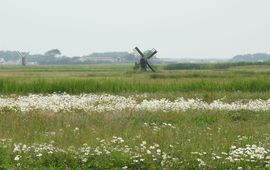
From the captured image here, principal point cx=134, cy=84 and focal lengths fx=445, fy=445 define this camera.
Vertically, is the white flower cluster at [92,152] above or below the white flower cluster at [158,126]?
above

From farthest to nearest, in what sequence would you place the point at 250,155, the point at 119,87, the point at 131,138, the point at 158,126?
the point at 119,87, the point at 158,126, the point at 131,138, the point at 250,155

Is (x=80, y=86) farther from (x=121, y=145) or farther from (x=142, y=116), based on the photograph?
(x=121, y=145)

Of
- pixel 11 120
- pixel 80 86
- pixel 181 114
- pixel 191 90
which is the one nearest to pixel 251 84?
pixel 191 90

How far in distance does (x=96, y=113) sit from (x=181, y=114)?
3.73 metres

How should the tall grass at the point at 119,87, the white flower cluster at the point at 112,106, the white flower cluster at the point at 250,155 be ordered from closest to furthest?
1. the white flower cluster at the point at 250,155
2. the white flower cluster at the point at 112,106
3. the tall grass at the point at 119,87

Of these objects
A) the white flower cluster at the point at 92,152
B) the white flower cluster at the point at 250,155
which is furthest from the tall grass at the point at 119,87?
the white flower cluster at the point at 250,155

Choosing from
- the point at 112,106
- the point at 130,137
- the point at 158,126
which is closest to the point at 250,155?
the point at 130,137

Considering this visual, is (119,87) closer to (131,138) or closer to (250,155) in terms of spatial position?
(131,138)

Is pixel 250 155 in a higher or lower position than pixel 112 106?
higher

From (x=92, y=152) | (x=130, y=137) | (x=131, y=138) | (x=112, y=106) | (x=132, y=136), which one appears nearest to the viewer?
(x=92, y=152)

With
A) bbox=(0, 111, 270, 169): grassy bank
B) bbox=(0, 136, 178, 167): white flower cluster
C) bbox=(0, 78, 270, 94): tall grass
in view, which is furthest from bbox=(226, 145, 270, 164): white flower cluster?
bbox=(0, 78, 270, 94): tall grass

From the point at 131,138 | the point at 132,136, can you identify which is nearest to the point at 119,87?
the point at 132,136

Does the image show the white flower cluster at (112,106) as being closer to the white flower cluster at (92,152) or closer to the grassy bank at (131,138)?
the grassy bank at (131,138)

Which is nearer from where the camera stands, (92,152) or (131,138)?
(92,152)
